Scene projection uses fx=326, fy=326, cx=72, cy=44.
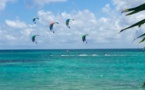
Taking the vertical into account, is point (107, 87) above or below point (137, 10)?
below

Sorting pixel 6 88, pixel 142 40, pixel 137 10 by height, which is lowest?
pixel 6 88

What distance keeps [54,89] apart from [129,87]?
5.44 metres

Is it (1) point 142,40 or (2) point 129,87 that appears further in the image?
(2) point 129,87

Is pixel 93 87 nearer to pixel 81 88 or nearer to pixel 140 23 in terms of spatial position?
pixel 81 88

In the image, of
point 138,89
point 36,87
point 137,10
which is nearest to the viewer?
point 137,10

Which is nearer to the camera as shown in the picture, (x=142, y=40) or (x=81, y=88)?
(x=142, y=40)

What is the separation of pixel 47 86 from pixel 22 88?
6.96 feet

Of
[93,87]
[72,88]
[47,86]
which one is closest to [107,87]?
[93,87]

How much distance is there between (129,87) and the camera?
77.6ft

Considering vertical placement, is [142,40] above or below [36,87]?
above

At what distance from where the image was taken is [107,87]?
23.6 metres

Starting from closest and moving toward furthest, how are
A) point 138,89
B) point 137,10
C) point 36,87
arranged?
point 137,10 → point 138,89 → point 36,87

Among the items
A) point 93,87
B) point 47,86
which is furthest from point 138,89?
point 47,86

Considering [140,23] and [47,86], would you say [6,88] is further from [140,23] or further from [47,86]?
[140,23]
